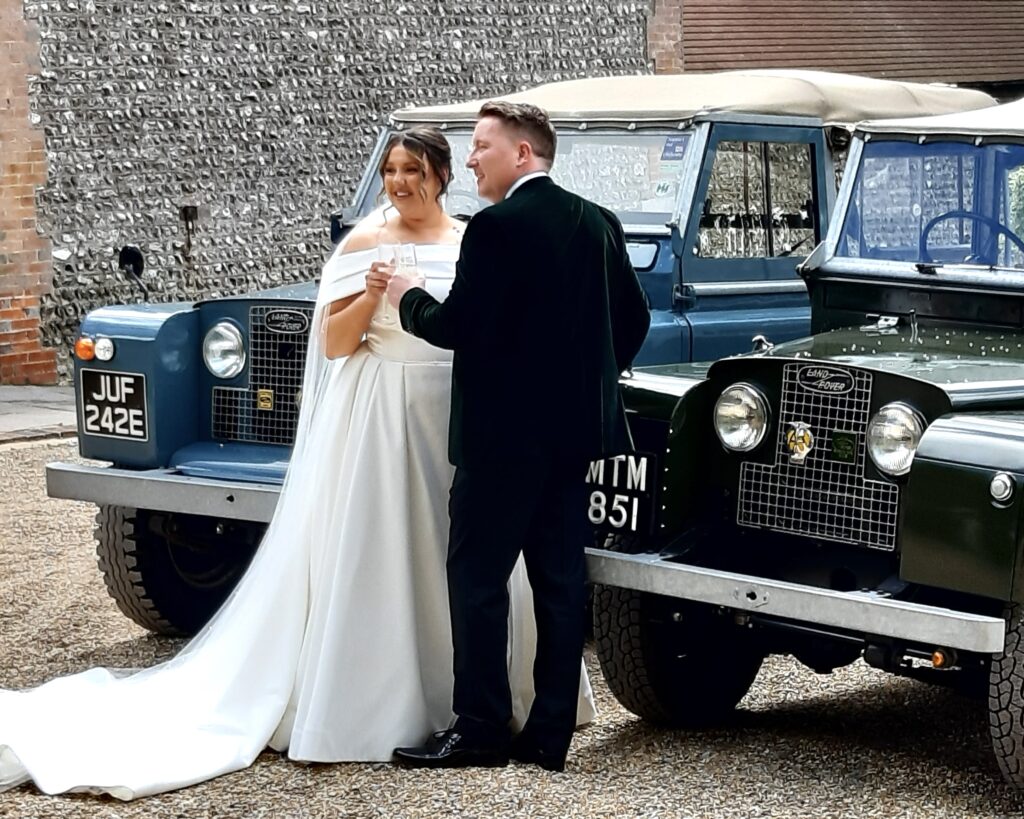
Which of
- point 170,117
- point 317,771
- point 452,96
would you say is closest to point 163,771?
point 317,771

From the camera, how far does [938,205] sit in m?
5.87

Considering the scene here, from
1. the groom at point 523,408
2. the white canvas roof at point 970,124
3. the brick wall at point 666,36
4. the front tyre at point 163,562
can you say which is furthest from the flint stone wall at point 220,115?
the groom at point 523,408

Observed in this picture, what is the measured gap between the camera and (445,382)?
5074mm

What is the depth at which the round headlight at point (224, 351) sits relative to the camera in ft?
20.6

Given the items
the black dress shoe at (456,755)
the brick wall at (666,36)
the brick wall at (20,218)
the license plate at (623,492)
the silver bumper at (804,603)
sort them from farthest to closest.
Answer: the brick wall at (666,36) → the brick wall at (20,218) → the license plate at (623,492) → the black dress shoe at (456,755) → the silver bumper at (804,603)

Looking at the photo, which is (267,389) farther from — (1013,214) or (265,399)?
(1013,214)

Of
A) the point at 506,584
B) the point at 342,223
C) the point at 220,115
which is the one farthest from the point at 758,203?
the point at 220,115

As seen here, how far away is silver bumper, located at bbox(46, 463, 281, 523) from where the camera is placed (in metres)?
5.84

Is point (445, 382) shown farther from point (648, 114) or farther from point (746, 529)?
point (648, 114)

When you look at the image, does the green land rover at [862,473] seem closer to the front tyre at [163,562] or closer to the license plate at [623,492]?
the license plate at [623,492]

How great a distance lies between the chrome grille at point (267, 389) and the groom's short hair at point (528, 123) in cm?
165

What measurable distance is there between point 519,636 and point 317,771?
67 centimetres

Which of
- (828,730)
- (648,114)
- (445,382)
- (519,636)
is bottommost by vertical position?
(828,730)

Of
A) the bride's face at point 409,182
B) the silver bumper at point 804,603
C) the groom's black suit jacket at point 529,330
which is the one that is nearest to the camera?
the silver bumper at point 804,603
